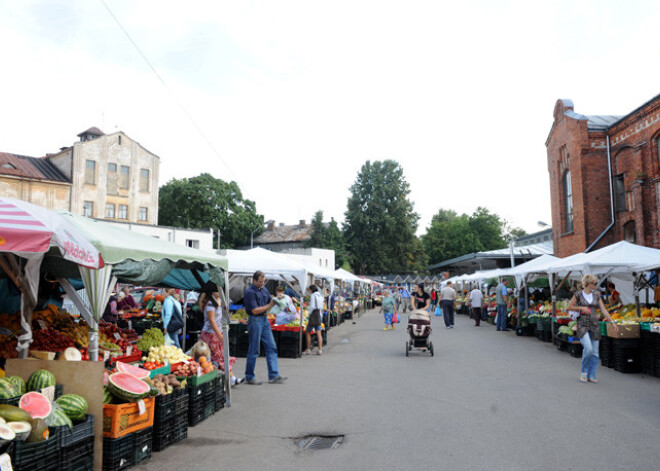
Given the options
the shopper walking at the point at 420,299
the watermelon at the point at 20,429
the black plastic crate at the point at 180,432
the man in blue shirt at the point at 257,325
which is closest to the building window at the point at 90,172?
the shopper walking at the point at 420,299

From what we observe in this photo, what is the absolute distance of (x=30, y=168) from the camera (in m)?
50.2

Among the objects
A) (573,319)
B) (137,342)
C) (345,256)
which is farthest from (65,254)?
(345,256)

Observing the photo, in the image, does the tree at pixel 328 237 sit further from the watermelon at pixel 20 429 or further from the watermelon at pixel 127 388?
the watermelon at pixel 20 429

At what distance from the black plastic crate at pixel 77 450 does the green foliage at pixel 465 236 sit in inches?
3312

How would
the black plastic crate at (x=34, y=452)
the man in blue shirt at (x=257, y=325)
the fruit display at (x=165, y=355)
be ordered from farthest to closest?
Answer: the man in blue shirt at (x=257, y=325) < the fruit display at (x=165, y=355) < the black plastic crate at (x=34, y=452)

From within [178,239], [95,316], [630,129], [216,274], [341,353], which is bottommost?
[341,353]

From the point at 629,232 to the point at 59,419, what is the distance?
27.4 m

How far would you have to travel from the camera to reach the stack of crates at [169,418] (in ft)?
19.2

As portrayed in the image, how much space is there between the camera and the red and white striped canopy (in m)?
4.41

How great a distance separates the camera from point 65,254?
4992 millimetres

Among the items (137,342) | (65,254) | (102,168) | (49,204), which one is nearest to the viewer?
(65,254)

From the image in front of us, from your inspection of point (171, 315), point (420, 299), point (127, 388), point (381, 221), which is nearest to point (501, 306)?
point (420, 299)

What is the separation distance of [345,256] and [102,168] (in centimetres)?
3457

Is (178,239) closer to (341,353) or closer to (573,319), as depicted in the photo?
(341,353)
